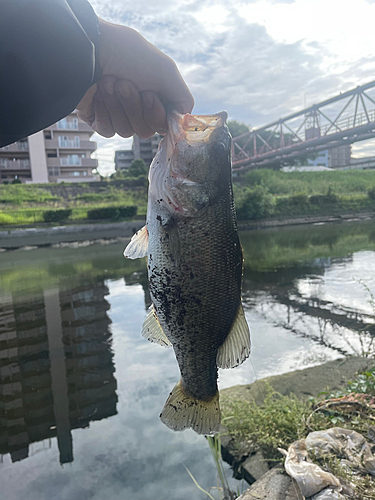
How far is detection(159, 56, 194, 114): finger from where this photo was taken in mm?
1798

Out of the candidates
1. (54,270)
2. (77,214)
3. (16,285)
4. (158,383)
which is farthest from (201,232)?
(77,214)

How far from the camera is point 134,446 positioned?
4.20m

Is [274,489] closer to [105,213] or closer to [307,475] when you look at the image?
[307,475]

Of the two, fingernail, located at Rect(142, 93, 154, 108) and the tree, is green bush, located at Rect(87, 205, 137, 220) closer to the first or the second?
the tree

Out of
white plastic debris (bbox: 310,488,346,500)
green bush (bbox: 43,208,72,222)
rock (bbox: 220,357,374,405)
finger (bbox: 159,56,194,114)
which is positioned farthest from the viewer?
green bush (bbox: 43,208,72,222)

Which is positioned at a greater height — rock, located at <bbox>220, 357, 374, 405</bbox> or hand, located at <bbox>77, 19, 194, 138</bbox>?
hand, located at <bbox>77, 19, 194, 138</bbox>

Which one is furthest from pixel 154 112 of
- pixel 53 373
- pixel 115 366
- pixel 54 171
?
pixel 54 171

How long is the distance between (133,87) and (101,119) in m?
0.31

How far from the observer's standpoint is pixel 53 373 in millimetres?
6086

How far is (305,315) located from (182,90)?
7.08 metres

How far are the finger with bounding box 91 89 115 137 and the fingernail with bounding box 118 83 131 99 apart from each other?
0.48ft

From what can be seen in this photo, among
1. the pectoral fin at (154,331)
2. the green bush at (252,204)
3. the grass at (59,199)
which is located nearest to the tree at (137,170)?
the grass at (59,199)

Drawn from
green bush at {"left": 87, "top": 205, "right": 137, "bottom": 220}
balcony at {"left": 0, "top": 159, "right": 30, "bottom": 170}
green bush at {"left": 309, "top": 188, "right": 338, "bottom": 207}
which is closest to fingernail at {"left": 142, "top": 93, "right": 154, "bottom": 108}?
green bush at {"left": 87, "top": 205, "right": 137, "bottom": 220}

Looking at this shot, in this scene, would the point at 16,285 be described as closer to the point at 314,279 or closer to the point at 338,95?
the point at 314,279
